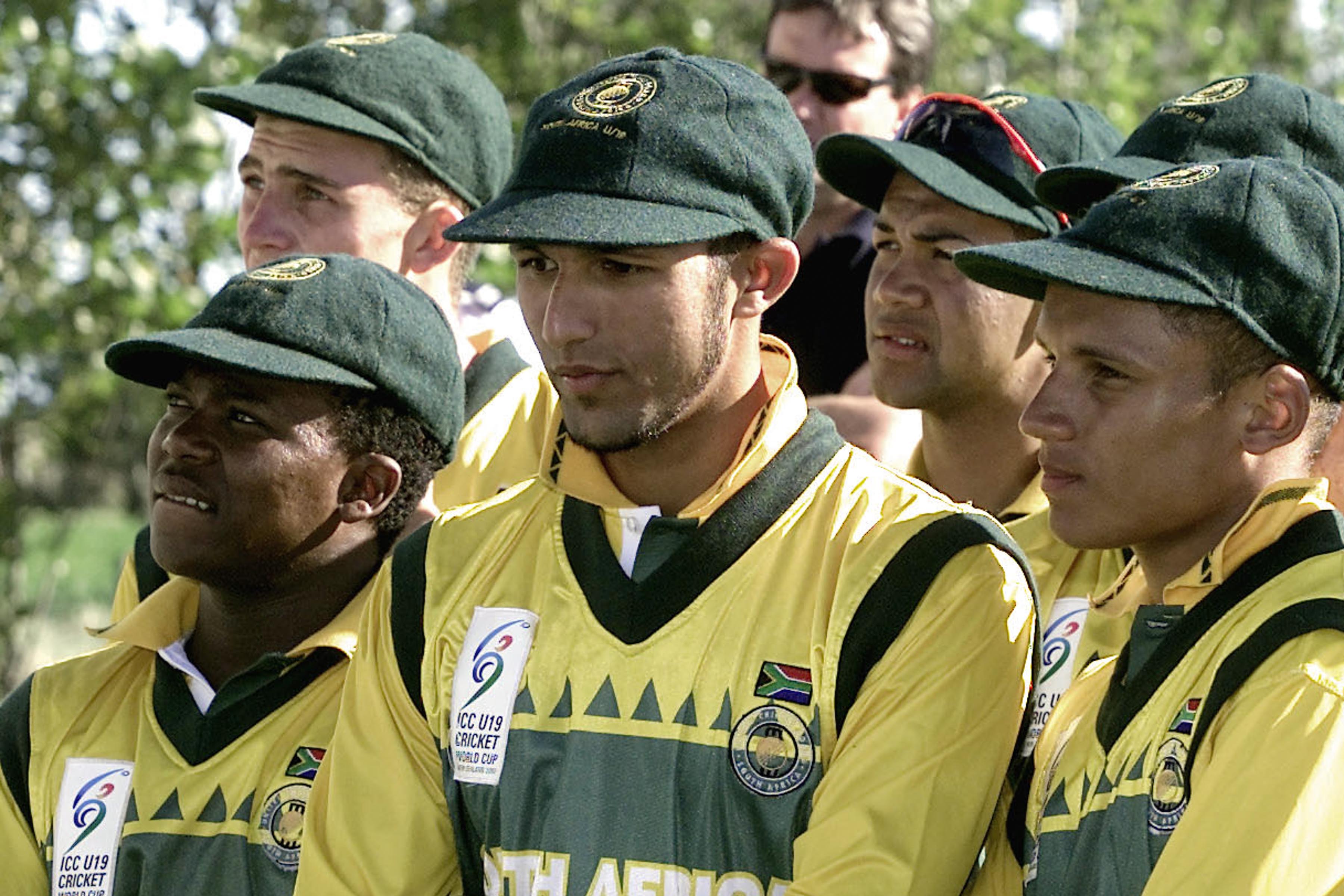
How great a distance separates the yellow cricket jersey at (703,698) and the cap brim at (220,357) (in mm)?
570

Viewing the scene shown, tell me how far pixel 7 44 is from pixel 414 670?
18.7 ft

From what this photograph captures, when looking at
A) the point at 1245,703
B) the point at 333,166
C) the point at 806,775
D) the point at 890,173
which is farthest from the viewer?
the point at 333,166

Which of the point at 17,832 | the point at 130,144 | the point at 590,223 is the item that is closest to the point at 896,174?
the point at 590,223

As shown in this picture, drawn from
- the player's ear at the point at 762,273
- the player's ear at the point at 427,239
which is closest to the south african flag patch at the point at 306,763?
the player's ear at the point at 762,273

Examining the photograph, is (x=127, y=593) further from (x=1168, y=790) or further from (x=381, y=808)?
(x=1168, y=790)

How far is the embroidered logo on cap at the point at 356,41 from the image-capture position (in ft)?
17.7

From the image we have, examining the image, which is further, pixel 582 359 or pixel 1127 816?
pixel 582 359

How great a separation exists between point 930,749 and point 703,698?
0.38 metres

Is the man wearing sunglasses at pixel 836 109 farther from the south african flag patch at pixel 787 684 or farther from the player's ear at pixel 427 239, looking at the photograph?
the south african flag patch at pixel 787 684

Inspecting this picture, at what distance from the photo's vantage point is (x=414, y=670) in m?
3.65

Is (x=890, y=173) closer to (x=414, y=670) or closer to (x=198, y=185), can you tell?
(x=414, y=670)

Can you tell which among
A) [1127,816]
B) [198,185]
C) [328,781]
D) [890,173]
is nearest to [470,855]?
[328,781]

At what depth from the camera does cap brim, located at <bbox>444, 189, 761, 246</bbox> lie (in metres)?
3.42

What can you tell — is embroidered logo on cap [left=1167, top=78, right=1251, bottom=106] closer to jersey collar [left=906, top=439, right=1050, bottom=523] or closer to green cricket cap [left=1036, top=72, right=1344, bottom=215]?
green cricket cap [left=1036, top=72, right=1344, bottom=215]
